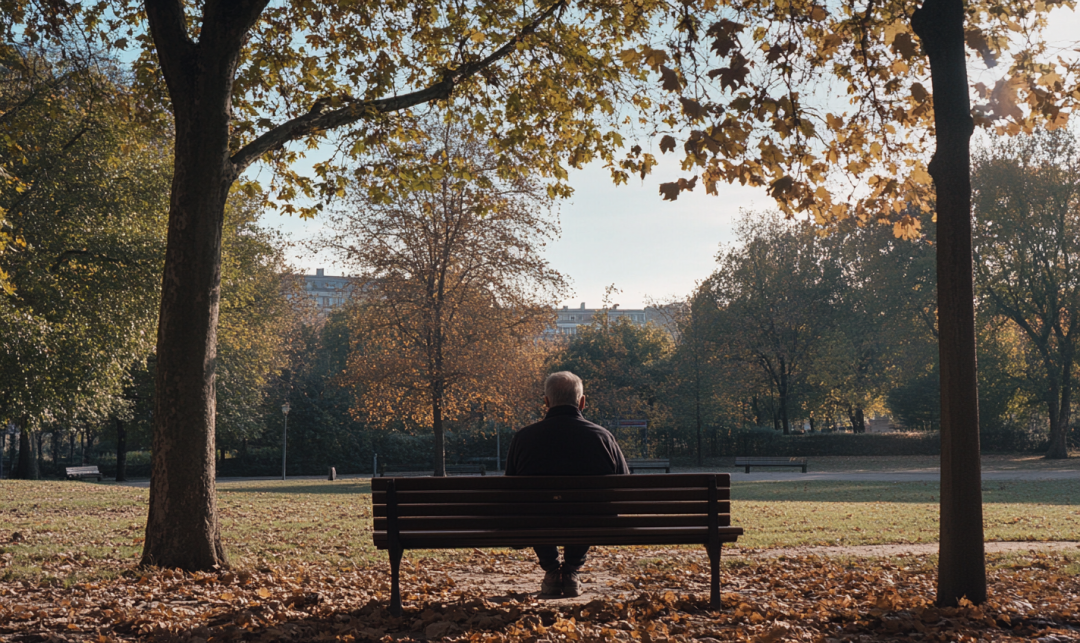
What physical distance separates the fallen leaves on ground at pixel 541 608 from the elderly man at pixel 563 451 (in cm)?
25

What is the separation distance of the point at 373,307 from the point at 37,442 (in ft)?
117

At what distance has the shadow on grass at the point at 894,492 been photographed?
664 inches

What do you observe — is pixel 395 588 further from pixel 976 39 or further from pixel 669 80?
pixel 976 39

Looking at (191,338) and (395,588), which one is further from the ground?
(191,338)

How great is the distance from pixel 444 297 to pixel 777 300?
21.6 meters

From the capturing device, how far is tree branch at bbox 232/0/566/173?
25.5 ft

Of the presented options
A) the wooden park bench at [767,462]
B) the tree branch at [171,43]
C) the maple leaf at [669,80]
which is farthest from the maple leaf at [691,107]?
the wooden park bench at [767,462]

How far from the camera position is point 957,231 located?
5402mm

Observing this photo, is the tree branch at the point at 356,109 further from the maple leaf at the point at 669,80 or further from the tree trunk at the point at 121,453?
the tree trunk at the point at 121,453

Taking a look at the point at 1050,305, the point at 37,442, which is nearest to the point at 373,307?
the point at 1050,305

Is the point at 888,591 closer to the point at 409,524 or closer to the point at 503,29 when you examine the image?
the point at 409,524

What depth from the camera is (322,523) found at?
40.5ft

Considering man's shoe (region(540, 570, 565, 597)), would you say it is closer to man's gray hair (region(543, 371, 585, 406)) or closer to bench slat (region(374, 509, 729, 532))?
bench slat (region(374, 509, 729, 532))

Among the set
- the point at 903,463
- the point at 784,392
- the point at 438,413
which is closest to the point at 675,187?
the point at 438,413
